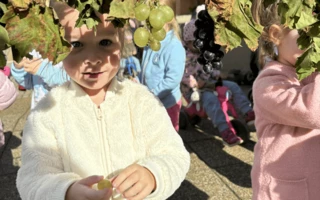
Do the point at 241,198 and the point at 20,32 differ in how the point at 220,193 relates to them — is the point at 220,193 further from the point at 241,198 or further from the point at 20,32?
the point at 20,32

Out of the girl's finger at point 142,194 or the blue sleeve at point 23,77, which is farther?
the blue sleeve at point 23,77

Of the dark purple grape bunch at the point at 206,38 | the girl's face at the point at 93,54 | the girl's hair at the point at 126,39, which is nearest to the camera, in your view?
the dark purple grape bunch at the point at 206,38

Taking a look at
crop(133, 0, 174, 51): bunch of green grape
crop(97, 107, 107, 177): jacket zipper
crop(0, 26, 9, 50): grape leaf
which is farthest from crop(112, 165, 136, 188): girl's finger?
crop(0, 26, 9, 50): grape leaf

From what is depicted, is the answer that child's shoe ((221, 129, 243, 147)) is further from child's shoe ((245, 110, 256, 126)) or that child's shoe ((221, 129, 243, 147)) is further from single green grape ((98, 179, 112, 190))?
single green grape ((98, 179, 112, 190))

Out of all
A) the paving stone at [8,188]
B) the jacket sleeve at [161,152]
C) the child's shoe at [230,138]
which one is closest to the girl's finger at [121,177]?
the jacket sleeve at [161,152]

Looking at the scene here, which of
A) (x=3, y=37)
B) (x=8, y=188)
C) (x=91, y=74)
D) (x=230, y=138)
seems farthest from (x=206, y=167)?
(x=3, y=37)

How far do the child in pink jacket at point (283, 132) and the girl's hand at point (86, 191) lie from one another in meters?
1.00

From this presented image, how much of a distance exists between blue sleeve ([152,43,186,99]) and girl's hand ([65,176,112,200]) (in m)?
2.64

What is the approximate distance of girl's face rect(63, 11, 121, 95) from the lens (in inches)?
62.9

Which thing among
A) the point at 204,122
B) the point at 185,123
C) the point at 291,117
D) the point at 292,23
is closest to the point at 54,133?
the point at 291,117

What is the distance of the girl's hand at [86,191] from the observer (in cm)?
136

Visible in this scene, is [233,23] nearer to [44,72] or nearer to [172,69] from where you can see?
[44,72]

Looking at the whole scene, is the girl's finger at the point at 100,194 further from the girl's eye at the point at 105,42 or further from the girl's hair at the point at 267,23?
the girl's hair at the point at 267,23

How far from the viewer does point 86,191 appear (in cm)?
139
